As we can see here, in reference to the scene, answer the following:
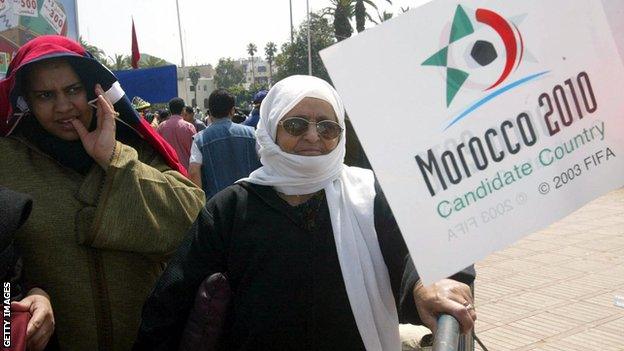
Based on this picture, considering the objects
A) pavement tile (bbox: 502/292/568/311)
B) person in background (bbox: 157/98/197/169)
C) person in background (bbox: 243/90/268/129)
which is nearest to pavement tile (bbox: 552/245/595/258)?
pavement tile (bbox: 502/292/568/311)

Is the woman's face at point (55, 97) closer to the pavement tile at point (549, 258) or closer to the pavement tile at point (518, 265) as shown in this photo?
the pavement tile at point (518, 265)

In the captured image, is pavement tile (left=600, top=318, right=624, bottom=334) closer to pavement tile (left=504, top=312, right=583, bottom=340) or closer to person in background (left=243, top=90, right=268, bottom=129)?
pavement tile (left=504, top=312, right=583, bottom=340)

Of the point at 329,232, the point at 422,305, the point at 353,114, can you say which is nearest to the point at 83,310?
the point at 329,232

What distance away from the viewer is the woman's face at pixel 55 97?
7.32ft

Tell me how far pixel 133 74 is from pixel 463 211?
4.68 metres

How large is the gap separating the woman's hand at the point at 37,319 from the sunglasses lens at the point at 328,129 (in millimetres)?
926

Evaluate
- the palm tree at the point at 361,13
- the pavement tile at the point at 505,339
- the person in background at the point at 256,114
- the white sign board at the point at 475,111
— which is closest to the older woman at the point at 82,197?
the white sign board at the point at 475,111

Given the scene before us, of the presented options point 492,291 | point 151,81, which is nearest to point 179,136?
point 151,81

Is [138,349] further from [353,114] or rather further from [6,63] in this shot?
[6,63]

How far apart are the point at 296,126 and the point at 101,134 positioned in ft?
2.13

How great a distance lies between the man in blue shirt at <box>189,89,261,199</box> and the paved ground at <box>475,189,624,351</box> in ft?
7.14

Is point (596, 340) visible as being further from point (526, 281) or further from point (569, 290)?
point (526, 281)

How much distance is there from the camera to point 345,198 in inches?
80.3

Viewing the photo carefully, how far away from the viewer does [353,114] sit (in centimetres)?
136
